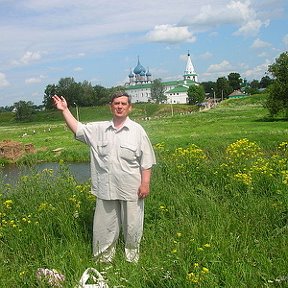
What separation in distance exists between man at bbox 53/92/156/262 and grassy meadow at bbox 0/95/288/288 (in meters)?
0.18

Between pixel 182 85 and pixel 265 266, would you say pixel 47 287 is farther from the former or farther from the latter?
pixel 182 85

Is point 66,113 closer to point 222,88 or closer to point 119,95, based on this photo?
point 119,95

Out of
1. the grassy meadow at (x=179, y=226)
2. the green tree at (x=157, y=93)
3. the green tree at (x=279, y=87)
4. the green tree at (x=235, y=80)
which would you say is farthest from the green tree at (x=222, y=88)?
the grassy meadow at (x=179, y=226)

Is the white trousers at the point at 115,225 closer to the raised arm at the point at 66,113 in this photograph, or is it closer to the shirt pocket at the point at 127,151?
the shirt pocket at the point at 127,151

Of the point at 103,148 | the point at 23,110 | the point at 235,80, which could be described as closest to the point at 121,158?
the point at 103,148

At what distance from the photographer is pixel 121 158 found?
429 cm

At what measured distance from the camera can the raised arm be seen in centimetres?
443

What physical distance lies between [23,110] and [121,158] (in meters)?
86.4

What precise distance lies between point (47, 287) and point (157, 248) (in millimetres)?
1043

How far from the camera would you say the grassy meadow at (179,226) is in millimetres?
3482

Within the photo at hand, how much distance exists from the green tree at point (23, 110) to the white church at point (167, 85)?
121ft

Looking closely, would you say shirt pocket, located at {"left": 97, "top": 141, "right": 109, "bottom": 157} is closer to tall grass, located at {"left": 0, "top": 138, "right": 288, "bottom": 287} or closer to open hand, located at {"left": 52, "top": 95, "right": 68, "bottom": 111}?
open hand, located at {"left": 52, "top": 95, "right": 68, "bottom": 111}

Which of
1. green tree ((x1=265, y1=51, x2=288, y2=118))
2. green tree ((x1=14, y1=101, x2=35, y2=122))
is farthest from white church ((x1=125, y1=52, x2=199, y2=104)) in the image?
green tree ((x1=265, y1=51, x2=288, y2=118))

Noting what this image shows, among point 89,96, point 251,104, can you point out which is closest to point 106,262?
point 251,104
